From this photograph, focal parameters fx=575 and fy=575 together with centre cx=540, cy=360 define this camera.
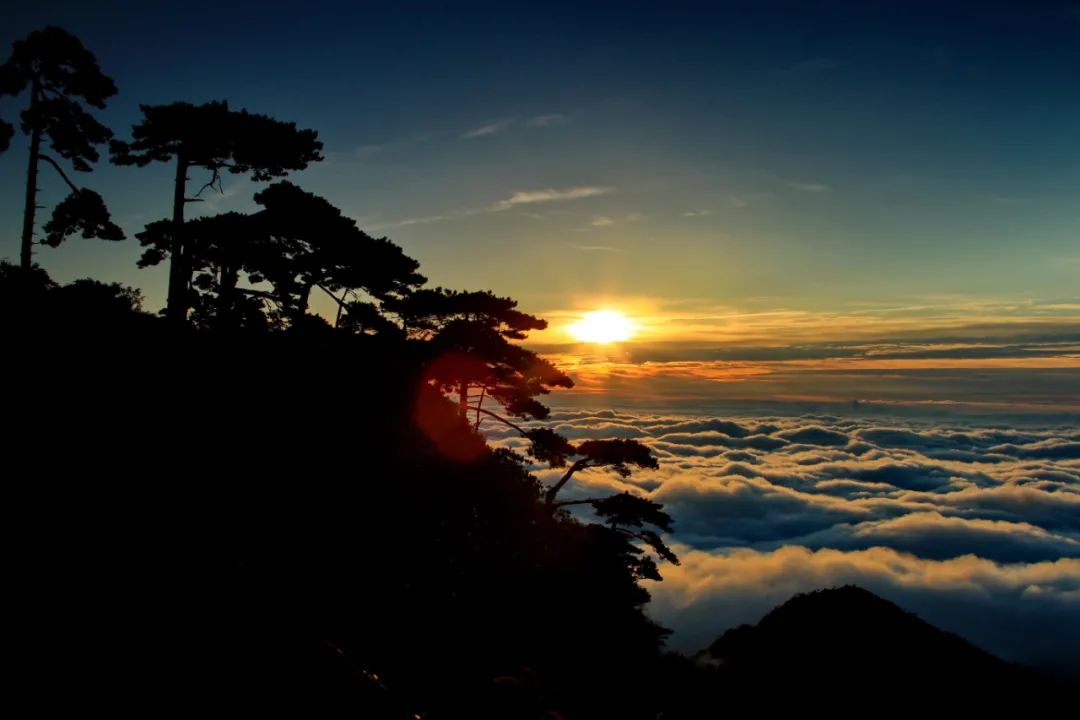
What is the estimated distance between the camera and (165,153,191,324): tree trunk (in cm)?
2597

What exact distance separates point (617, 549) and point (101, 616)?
2441 cm

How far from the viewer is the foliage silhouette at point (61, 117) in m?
23.3

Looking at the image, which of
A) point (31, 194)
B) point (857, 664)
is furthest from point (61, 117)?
point (857, 664)

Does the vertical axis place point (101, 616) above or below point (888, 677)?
above

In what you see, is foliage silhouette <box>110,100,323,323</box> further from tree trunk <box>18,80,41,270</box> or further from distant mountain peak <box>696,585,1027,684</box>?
distant mountain peak <box>696,585,1027,684</box>

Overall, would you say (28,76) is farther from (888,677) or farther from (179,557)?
(888,677)

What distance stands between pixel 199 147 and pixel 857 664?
1616 inches

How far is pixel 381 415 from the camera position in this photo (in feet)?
72.9

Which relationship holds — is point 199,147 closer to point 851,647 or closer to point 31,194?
point 31,194

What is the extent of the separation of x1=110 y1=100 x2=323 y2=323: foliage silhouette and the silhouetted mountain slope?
99.9 ft

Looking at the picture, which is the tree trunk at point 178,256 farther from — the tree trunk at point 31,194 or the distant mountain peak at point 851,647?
the distant mountain peak at point 851,647

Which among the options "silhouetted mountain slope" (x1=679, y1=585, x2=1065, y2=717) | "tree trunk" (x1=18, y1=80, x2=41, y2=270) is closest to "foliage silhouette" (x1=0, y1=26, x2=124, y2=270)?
"tree trunk" (x1=18, y1=80, x2=41, y2=270)

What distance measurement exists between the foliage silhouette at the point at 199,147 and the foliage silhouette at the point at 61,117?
151 cm

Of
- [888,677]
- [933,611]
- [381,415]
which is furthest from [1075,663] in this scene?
[381,415]
